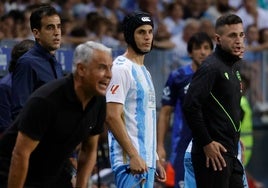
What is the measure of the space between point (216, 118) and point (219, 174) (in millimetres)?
506

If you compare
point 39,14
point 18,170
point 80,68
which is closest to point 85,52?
point 80,68

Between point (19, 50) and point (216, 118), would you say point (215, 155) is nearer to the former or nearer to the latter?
point (216, 118)

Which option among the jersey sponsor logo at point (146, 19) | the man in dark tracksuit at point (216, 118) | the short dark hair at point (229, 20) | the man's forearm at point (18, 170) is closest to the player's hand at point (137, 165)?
the man in dark tracksuit at point (216, 118)

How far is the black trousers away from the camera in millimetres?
8766

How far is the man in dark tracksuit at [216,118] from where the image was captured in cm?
868

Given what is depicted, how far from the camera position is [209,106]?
8750mm

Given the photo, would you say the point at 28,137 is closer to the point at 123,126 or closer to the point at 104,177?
the point at 123,126

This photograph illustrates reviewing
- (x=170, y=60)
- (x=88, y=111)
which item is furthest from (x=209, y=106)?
(x=170, y=60)

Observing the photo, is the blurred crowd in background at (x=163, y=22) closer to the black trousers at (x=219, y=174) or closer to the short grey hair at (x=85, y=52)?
the black trousers at (x=219, y=174)

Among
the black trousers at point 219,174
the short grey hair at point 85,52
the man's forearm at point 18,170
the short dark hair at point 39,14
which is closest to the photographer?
the man's forearm at point 18,170

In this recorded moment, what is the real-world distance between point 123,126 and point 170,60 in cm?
679

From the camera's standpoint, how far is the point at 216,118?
8.74 metres

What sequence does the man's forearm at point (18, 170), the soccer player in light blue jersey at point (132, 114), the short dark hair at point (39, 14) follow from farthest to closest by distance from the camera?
the short dark hair at point (39, 14), the soccer player in light blue jersey at point (132, 114), the man's forearm at point (18, 170)

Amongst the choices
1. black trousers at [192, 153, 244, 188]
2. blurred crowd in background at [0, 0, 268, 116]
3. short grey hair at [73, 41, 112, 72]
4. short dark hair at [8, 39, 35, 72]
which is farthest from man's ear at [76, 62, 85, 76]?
blurred crowd in background at [0, 0, 268, 116]
